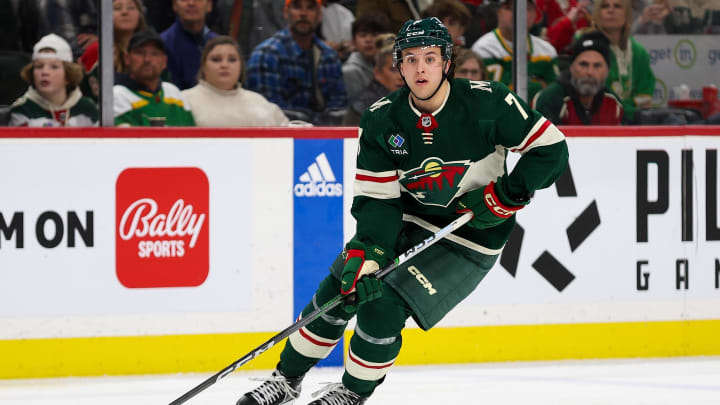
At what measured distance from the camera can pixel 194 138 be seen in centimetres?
443

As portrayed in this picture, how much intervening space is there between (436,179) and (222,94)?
1.53 m

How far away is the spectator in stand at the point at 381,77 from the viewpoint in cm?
481

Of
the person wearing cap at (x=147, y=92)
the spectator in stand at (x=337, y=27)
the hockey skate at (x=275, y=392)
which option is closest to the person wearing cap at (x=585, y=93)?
the spectator in stand at (x=337, y=27)

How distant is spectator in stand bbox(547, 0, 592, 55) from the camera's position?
494cm

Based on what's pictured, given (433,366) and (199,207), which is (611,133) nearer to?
(433,366)

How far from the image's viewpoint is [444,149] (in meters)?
3.26

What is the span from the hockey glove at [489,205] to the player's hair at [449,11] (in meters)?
1.75

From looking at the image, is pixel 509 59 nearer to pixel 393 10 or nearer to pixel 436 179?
pixel 393 10

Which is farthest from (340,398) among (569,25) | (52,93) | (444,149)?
(569,25)

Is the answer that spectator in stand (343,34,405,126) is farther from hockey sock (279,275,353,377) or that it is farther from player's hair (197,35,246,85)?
hockey sock (279,275,353,377)

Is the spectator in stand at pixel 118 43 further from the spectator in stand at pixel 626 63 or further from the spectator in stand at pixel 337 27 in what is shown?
the spectator in stand at pixel 626 63

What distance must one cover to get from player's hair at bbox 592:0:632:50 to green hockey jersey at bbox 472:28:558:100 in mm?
246

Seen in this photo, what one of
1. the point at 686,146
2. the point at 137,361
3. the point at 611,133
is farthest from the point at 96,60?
the point at 686,146

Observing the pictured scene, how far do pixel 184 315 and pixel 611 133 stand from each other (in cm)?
186
